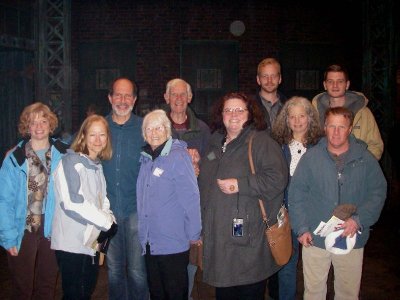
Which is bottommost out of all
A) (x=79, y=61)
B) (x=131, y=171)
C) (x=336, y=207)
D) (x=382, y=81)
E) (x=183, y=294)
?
(x=183, y=294)

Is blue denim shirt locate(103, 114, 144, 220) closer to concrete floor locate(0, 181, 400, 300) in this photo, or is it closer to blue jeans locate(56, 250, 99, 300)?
blue jeans locate(56, 250, 99, 300)

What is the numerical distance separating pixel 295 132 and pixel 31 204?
93.1 inches

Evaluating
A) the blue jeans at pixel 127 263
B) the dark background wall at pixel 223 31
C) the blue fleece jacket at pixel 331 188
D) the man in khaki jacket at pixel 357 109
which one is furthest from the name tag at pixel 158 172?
the dark background wall at pixel 223 31

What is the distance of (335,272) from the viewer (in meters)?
3.26

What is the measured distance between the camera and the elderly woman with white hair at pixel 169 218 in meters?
3.10

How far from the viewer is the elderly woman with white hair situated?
3.10 meters

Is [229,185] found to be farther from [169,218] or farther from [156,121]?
[156,121]

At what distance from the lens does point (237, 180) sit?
2.87m

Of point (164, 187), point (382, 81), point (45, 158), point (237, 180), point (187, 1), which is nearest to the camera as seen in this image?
point (237, 180)

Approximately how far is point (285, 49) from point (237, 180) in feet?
23.2

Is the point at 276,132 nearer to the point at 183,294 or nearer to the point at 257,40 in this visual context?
the point at 183,294

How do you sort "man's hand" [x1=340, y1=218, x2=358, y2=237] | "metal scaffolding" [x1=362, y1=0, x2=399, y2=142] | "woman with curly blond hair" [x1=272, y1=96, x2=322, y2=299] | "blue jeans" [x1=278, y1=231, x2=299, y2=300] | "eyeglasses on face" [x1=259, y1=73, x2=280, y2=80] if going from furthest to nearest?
"metal scaffolding" [x1=362, y1=0, x2=399, y2=142], "eyeglasses on face" [x1=259, y1=73, x2=280, y2=80], "blue jeans" [x1=278, y1=231, x2=299, y2=300], "woman with curly blond hair" [x1=272, y1=96, x2=322, y2=299], "man's hand" [x1=340, y1=218, x2=358, y2=237]

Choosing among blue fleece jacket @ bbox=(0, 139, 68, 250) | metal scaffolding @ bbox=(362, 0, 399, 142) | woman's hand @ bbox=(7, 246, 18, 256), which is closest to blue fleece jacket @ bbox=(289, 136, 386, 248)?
blue fleece jacket @ bbox=(0, 139, 68, 250)

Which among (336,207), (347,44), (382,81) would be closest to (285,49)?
(347,44)
